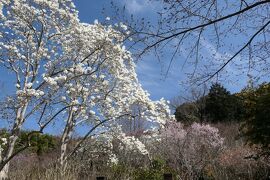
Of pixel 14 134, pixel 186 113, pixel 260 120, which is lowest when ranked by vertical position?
pixel 14 134

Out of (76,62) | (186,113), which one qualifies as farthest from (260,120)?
(186,113)

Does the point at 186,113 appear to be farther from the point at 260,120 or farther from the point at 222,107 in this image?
the point at 260,120

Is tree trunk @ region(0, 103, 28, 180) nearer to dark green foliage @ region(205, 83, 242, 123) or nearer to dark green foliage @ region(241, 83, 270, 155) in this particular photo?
dark green foliage @ region(241, 83, 270, 155)

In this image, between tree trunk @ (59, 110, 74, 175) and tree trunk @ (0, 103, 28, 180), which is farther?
tree trunk @ (59, 110, 74, 175)

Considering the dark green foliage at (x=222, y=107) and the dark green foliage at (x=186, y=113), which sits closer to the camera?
the dark green foliage at (x=222, y=107)

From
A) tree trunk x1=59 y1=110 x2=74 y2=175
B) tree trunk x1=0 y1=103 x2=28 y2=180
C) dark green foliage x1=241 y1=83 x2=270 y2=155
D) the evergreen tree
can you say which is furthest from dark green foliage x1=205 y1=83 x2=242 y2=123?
tree trunk x1=0 y1=103 x2=28 y2=180

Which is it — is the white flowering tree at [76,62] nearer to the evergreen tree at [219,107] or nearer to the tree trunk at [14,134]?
the tree trunk at [14,134]

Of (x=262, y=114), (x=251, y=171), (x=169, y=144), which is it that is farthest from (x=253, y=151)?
(x=262, y=114)

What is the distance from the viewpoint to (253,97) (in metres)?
14.1

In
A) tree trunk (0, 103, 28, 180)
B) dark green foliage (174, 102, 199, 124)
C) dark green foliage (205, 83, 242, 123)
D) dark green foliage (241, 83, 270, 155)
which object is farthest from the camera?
dark green foliage (174, 102, 199, 124)

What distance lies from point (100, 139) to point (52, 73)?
3.36 meters

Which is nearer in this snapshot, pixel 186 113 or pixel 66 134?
pixel 66 134

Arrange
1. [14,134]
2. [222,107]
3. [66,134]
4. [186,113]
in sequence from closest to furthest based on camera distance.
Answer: [14,134] < [66,134] < [222,107] < [186,113]

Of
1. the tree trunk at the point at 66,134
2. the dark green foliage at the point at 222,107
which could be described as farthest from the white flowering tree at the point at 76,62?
the dark green foliage at the point at 222,107
